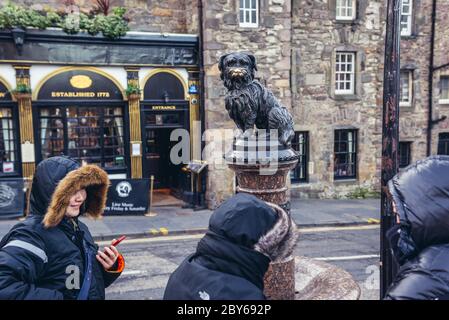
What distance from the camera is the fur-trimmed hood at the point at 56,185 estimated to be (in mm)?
2910

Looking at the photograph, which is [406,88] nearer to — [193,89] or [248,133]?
[193,89]

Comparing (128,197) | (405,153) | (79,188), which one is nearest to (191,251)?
(128,197)

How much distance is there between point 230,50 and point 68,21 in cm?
512

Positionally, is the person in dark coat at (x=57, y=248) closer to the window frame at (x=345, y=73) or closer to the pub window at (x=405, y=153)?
the window frame at (x=345, y=73)

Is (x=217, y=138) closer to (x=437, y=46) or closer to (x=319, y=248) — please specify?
(x=319, y=248)

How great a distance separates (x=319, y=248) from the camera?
1016cm

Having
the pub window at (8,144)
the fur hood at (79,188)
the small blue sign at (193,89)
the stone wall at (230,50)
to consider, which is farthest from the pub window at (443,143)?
the fur hood at (79,188)

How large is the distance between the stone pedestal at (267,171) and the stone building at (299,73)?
9.71 meters

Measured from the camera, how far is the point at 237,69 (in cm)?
504

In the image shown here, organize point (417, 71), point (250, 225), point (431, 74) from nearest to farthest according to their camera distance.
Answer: point (250, 225) → point (417, 71) → point (431, 74)

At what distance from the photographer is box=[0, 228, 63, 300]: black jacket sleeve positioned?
240 cm

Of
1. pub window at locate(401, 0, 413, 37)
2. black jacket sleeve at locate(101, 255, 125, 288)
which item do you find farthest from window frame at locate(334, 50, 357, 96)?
black jacket sleeve at locate(101, 255, 125, 288)

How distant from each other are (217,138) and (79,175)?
462 inches

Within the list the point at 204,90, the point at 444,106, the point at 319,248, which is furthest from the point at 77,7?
the point at 444,106
